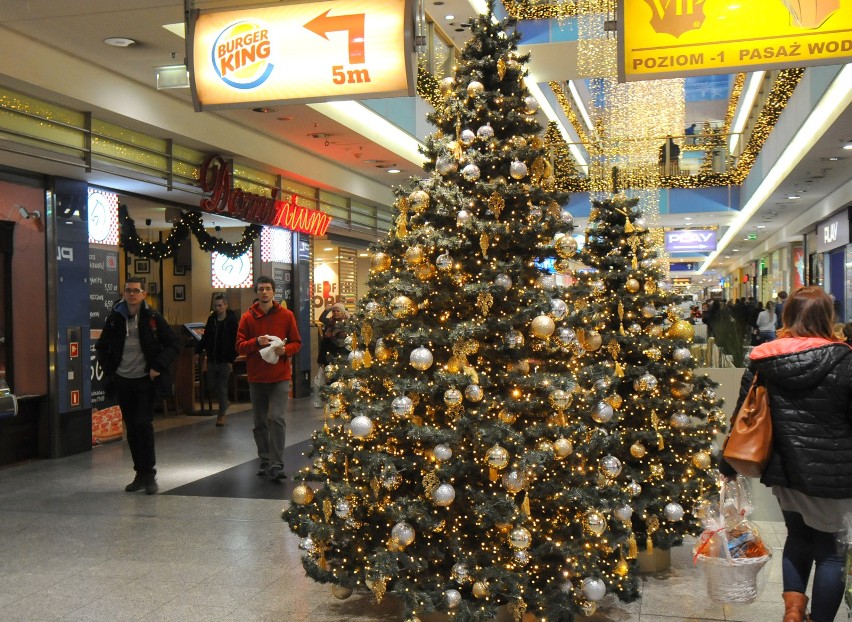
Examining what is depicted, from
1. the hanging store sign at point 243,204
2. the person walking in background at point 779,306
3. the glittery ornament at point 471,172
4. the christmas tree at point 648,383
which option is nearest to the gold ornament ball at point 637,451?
the christmas tree at point 648,383

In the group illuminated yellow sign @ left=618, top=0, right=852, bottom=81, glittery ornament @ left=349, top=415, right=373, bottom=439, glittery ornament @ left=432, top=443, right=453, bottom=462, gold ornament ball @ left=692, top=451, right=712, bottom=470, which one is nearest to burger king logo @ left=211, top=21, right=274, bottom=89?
illuminated yellow sign @ left=618, top=0, right=852, bottom=81

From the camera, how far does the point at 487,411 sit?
3725mm

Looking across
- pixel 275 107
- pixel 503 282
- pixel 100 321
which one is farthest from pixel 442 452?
pixel 100 321

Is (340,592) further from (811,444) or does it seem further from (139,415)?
(139,415)

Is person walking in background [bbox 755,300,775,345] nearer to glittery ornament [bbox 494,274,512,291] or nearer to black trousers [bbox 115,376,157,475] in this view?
black trousers [bbox 115,376,157,475]

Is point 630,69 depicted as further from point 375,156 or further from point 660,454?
point 375,156

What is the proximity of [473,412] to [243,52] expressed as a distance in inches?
114

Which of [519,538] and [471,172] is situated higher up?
[471,172]

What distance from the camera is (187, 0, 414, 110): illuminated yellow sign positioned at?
4.98 m

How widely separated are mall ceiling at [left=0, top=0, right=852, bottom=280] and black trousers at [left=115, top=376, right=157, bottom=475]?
231 centimetres

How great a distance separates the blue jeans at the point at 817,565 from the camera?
358 centimetres

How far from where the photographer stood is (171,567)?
496cm

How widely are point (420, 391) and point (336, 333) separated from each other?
878 centimetres

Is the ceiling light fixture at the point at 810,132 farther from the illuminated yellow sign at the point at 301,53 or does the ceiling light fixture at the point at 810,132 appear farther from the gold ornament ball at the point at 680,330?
the illuminated yellow sign at the point at 301,53
